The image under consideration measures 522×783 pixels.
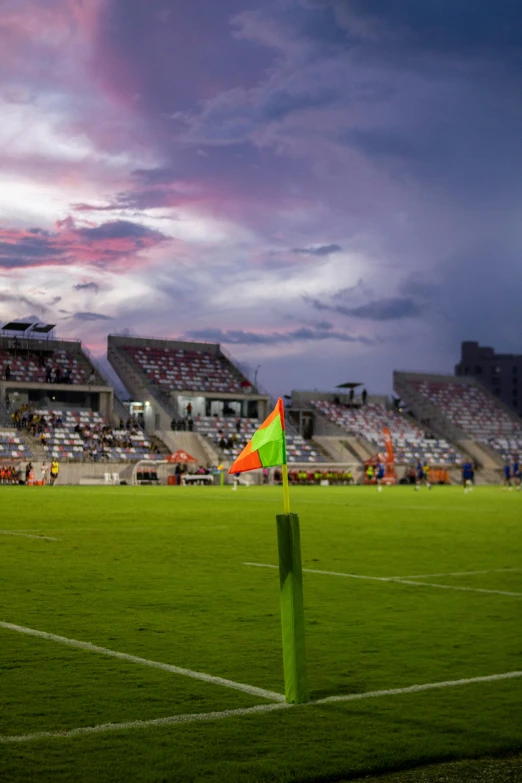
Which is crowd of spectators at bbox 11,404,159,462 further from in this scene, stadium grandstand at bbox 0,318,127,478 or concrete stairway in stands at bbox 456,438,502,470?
concrete stairway in stands at bbox 456,438,502,470

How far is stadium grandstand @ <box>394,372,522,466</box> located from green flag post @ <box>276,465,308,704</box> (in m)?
84.2

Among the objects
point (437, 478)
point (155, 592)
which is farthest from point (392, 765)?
point (437, 478)

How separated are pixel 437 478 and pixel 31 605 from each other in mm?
69482

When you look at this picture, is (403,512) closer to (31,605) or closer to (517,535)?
(517,535)

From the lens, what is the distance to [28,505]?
32031 mm

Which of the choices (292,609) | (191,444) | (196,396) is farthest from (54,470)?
(292,609)

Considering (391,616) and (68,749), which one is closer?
(68,749)

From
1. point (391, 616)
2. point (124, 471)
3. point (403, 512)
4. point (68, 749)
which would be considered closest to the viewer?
point (68, 749)

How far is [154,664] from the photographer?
7570mm

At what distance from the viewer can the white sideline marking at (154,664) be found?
265 inches

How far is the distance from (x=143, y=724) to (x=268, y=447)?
1964mm

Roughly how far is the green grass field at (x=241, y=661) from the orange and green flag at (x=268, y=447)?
1554 millimetres

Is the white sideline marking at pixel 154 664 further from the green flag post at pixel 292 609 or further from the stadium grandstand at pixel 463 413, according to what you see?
the stadium grandstand at pixel 463 413

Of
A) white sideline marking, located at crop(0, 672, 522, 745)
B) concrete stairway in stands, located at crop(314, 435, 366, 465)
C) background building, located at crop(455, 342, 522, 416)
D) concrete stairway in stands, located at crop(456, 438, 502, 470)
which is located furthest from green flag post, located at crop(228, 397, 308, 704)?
background building, located at crop(455, 342, 522, 416)
